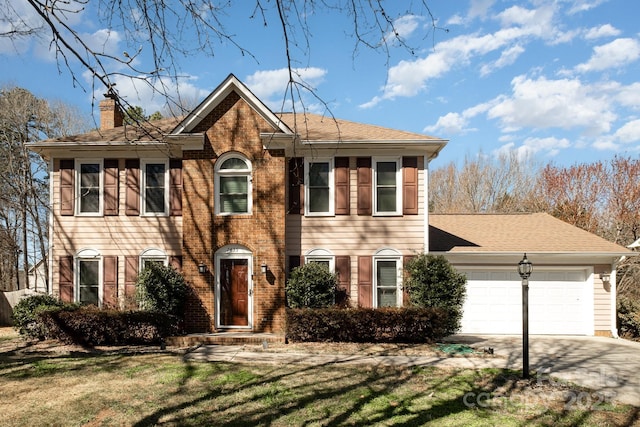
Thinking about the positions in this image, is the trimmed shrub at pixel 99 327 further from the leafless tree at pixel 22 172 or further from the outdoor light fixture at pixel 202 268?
the leafless tree at pixel 22 172

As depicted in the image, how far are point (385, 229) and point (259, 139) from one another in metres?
4.72

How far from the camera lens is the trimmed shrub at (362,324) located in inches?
473

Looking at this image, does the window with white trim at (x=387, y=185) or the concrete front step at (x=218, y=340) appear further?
the window with white trim at (x=387, y=185)

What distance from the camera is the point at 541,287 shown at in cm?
1488

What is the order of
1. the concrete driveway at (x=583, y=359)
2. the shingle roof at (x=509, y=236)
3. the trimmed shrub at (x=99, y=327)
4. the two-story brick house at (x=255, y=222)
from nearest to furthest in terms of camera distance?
1. the concrete driveway at (x=583, y=359)
2. the trimmed shrub at (x=99, y=327)
3. the two-story brick house at (x=255, y=222)
4. the shingle roof at (x=509, y=236)

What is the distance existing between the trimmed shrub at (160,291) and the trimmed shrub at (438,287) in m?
6.69

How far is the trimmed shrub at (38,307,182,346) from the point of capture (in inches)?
460

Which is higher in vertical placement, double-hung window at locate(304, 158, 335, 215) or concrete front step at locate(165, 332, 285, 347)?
double-hung window at locate(304, 158, 335, 215)

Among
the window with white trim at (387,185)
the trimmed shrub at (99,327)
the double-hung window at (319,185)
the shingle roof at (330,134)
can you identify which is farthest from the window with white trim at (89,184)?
the window with white trim at (387,185)

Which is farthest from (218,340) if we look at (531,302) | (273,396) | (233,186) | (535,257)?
(535,257)

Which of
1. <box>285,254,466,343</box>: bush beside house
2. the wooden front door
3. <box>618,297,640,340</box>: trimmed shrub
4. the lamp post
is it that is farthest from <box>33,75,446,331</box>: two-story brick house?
<box>618,297,640,340</box>: trimmed shrub

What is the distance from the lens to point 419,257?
13195 millimetres

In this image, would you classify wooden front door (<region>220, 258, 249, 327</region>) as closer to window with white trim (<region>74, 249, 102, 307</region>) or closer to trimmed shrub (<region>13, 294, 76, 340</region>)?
window with white trim (<region>74, 249, 102, 307</region>)

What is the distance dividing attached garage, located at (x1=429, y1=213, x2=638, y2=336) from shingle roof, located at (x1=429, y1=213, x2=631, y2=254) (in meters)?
0.06
